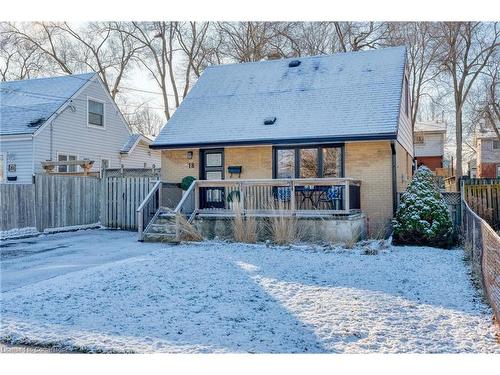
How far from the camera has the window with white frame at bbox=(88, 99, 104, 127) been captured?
1961cm

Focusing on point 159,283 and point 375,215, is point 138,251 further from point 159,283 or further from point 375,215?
point 375,215

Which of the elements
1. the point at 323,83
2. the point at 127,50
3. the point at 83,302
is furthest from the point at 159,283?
the point at 127,50

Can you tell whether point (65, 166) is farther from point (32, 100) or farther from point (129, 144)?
point (129, 144)

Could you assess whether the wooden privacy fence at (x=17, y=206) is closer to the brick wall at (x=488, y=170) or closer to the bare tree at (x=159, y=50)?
the bare tree at (x=159, y=50)

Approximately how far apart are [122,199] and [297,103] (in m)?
6.03

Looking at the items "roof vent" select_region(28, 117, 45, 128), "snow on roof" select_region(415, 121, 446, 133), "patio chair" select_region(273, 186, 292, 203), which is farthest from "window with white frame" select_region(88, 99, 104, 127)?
"snow on roof" select_region(415, 121, 446, 133)

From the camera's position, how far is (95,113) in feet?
65.4

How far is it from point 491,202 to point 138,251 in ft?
31.6

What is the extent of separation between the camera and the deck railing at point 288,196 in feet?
36.0

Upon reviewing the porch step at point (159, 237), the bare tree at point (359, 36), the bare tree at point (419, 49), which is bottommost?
the porch step at point (159, 237)

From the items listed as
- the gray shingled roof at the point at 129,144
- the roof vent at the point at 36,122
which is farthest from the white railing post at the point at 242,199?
the gray shingled roof at the point at 129,144

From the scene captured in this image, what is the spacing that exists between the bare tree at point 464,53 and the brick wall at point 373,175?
13.0 m

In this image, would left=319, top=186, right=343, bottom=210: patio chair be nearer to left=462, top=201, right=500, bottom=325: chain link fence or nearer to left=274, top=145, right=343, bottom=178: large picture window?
left=274, top=145, right=343, bottom=178: large picture window

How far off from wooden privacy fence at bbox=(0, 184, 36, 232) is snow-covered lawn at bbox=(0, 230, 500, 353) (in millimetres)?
3237
